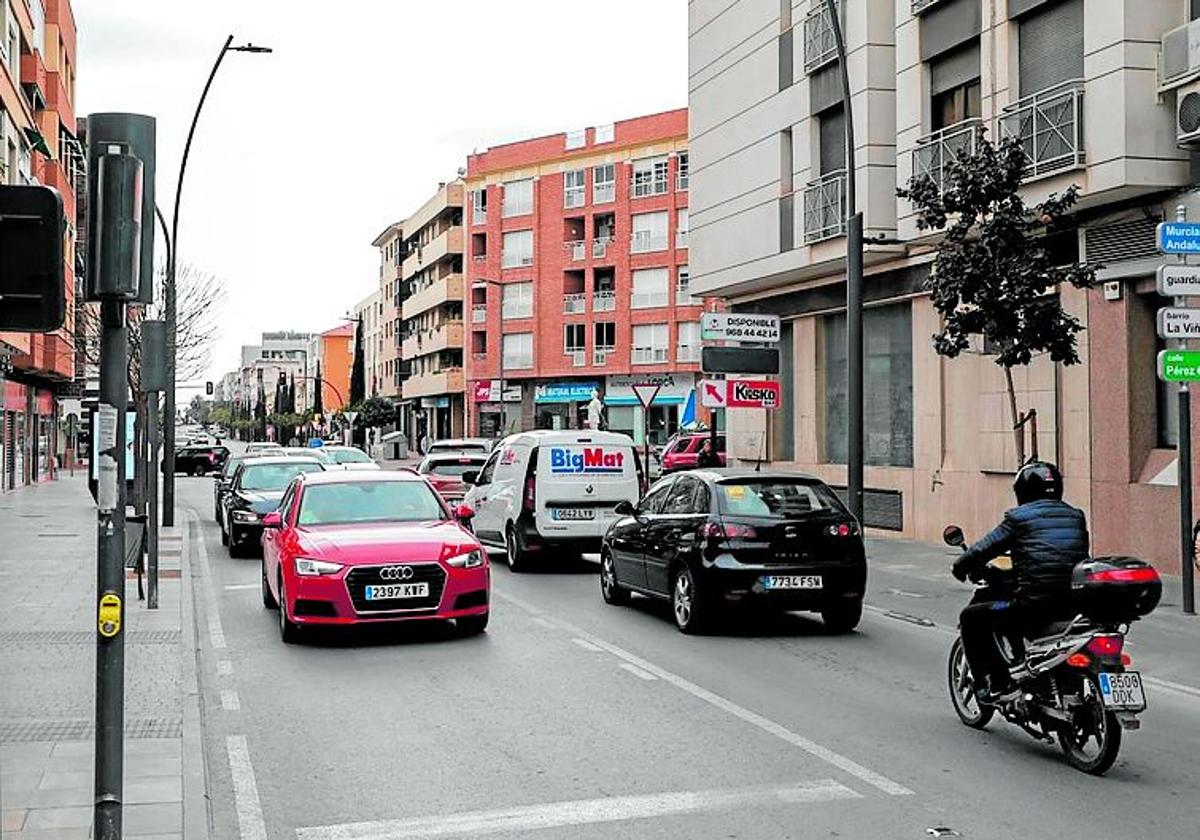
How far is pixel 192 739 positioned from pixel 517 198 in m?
67.5

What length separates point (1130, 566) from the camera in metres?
7.38

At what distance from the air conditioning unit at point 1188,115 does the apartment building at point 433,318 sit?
63.6m

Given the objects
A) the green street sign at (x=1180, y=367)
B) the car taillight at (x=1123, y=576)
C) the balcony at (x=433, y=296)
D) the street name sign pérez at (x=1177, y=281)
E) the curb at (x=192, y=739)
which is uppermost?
the balcony at (x=433, y=296)

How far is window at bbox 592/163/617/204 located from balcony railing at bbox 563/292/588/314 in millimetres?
4892

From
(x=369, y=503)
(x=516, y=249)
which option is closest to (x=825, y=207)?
(x=369, y=503)

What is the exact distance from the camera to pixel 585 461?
750 inches

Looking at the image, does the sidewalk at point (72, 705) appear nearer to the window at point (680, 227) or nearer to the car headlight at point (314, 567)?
the car headlight at point (314, 567)

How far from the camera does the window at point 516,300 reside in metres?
73.4

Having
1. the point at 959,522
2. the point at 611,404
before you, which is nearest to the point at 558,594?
the point at 959,522

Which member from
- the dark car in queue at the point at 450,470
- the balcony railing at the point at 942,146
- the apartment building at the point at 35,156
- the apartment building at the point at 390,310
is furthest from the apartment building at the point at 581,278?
the balcony railing at the point at 942,146

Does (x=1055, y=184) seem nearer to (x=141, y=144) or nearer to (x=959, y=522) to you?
(x=959, y=522)

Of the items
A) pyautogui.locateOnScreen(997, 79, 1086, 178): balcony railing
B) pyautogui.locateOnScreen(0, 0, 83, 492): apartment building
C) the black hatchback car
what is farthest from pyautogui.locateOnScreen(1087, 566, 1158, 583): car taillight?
pyautogui.locateOnScreen(0, 0, 83, 492): apartment building

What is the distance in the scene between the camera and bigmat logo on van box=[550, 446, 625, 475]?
19.0m

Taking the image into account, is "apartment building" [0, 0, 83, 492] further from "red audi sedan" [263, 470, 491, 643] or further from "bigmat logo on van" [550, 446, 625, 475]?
"red audi sedan" [263, 470, 491, 643]
